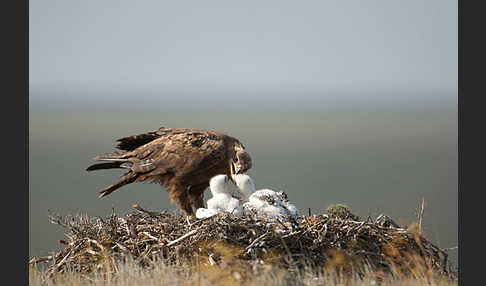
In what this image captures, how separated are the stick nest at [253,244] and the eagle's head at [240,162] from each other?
1.12 metres

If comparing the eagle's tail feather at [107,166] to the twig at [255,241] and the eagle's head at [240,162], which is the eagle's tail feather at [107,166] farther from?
the twig at [255,241]

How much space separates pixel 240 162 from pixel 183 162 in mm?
880

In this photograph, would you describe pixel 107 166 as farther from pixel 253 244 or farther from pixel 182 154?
pixel 253 244

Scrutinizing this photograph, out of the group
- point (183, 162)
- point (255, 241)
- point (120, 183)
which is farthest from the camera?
point (120, 183)

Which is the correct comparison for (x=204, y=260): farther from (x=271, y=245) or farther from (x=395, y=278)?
(x=395, y=278)

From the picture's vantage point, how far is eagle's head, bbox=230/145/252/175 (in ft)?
32.7

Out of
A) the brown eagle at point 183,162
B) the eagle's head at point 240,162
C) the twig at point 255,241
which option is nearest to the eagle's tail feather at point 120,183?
the brown eagle at point 183,162

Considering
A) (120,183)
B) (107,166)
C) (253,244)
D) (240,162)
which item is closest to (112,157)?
(107,166)

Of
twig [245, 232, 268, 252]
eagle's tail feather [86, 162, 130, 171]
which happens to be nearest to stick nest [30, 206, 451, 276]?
twig [245, 232, 268, 252]

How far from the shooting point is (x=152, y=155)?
A: 10.6 meters

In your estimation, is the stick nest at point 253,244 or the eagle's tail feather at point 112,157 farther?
the eagle's tail feather at point 112,157

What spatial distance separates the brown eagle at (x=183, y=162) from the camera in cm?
1030

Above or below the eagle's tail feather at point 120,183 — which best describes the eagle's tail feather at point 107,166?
above

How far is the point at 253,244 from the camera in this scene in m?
8.48
